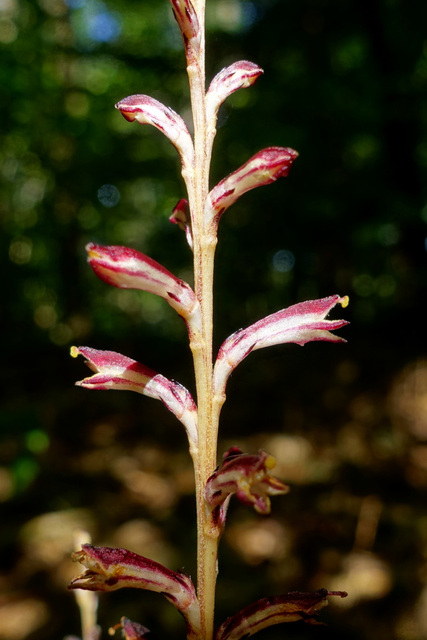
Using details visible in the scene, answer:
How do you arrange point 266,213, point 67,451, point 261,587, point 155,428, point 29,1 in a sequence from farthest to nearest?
point 29,1 < point 266,213 < point 155,428 < point 67,451 < point 261,587

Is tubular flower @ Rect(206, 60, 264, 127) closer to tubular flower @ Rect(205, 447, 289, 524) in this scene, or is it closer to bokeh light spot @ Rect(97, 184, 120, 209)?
tubular flower @ Rect(205, 447, 289, 524)

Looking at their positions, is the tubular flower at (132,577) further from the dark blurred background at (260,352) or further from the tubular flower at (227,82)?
the dark blurred background at (260,352)

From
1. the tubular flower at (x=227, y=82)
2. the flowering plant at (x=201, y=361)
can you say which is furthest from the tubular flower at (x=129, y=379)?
the tubular flower at (x=227, y=82)

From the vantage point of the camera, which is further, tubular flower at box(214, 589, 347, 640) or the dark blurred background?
the dark blurred background

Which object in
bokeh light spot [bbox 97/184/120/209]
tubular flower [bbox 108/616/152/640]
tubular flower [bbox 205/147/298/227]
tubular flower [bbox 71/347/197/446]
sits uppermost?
bokeh light spot [bbox 97/184/120/209]

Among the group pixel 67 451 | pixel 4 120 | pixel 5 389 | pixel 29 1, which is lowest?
pixel 67 451

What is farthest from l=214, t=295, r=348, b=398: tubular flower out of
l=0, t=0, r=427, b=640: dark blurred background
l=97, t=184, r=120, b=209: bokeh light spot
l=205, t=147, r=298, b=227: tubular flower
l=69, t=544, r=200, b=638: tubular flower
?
l=97, t=184, r=120, b=209: bokeh light spot

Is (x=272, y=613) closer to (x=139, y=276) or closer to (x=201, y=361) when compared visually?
(x=201, y=361)

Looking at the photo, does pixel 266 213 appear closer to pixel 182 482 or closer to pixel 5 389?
pixel 182 482

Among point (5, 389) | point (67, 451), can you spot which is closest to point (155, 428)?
point (67, 451)
